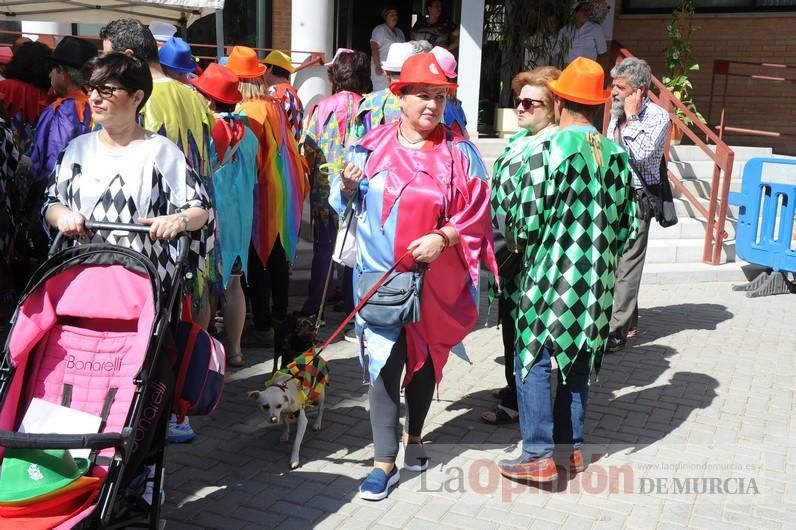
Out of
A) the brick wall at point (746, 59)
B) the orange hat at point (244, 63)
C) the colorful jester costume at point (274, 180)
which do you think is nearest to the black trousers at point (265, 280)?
the colorful jester costume at point (274, 180)

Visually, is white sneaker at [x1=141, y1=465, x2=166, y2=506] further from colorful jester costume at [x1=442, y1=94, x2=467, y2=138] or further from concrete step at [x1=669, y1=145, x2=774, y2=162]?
concrete step at [x1=669, y1=145, x2=774, y2=162]

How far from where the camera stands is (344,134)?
659 cm

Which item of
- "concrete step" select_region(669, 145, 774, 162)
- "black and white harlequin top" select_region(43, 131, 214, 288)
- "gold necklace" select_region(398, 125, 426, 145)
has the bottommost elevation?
"concrete step" select_region(669, 145, 774, 162)

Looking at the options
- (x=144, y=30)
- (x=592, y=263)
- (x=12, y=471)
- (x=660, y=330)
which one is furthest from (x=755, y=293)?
(x=12, y=471)

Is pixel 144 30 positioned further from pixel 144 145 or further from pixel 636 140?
pixel 636 140

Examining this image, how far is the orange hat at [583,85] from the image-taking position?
163 inches

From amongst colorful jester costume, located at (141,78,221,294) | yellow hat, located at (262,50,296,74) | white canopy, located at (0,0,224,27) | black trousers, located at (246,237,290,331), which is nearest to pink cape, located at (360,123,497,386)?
colorful jester costume, located at (141,78,221,294)

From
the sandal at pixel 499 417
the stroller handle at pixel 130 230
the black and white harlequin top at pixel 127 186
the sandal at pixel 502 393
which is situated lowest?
the sandal at pixel 499 417

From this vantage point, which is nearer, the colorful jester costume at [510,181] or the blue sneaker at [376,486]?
the blue sneaker at [376,486]

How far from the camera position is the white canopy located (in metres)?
7.55

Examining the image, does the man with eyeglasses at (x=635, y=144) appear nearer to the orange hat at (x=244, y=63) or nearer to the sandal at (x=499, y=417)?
the sandal at (x=499, y=417)

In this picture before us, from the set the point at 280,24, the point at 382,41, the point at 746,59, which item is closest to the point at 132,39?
the point at 382,41

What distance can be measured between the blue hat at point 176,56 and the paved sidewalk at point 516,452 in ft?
6.43

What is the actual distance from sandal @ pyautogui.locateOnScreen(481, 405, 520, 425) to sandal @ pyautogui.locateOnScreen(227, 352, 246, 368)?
5.69ft
